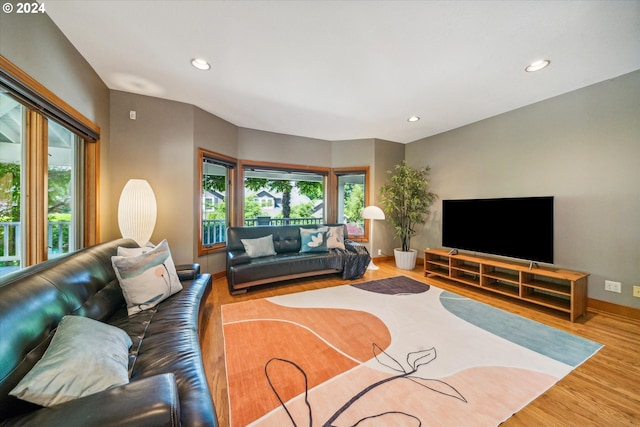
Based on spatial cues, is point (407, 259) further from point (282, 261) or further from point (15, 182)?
point (15, 182)

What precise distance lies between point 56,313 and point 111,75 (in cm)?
277

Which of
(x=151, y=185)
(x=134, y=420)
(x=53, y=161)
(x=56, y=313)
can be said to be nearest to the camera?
(x=134, y=420)

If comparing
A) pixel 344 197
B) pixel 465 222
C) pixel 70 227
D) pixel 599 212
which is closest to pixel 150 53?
pixel 70 227

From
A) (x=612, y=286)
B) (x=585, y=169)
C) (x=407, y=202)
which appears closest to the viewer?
(x=612, y=286)

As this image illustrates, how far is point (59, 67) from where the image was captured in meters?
2.00

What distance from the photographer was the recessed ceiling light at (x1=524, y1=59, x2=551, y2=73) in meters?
2.29

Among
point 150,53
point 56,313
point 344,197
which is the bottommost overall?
point 56,313

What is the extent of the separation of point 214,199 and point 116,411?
11.9ft

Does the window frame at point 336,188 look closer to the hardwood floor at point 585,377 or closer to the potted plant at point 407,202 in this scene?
the potted plant at point 407,202

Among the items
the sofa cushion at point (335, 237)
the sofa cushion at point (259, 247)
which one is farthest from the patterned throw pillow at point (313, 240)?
the sofa cushion at point (259, 247)

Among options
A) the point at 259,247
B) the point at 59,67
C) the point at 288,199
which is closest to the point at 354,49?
the point at 59,67

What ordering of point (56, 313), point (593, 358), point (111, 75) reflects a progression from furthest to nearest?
point (111, 75)
point (593, 358)
point (56, 313)

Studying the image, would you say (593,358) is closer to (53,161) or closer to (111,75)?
(53,161)

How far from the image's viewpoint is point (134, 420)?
0.68 m
